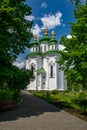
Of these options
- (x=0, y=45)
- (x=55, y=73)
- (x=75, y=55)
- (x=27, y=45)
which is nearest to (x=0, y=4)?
(x=0, y=45)

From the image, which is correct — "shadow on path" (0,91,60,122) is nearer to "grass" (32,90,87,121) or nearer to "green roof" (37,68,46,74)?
"grass" (32,90,87,121)

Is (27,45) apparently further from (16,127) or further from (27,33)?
(16,127)

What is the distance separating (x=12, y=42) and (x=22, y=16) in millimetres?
2260

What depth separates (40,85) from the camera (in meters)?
73.1

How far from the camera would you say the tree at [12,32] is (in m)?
15.5

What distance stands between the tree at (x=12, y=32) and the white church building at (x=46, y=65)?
52694mm

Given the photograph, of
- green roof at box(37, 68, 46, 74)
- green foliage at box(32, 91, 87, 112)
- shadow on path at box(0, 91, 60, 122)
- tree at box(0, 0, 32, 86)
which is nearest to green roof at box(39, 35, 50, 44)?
green roof at box(37, 68, 46, 74)

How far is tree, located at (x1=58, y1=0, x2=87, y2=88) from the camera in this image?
17.6m

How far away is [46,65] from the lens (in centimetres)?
7688

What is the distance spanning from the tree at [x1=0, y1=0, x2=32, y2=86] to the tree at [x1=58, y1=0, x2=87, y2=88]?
3.55 m

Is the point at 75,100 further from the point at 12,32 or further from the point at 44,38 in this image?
the point at 44,38

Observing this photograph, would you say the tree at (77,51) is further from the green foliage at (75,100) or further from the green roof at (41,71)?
the green roof at (41,71)

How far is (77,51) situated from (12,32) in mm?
5123

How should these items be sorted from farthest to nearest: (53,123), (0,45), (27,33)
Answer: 1. (27,33)
2. (0,45)
3. (53,123)
